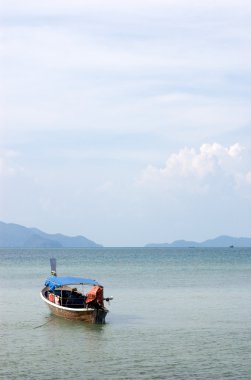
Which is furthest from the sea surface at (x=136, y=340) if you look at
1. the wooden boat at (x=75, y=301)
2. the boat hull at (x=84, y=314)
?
the wooden boat at (x=75, y=301)

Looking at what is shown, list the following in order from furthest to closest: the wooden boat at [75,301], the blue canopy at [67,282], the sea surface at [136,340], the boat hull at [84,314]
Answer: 1. the blue canopy at [67,282]
2. the wooden boat at [75,301]
3. the boat hull at [84,314]
4. the sea surface at [136,340]

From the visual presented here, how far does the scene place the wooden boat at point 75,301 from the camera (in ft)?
140

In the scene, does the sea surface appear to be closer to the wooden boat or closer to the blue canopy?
the wooden boat

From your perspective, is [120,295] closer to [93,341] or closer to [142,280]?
[142,280]

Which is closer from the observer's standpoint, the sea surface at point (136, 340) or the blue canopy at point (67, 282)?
the sea surface at point (136, 340)

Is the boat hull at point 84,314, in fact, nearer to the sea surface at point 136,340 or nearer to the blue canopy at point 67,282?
the sea surface at point 136,340

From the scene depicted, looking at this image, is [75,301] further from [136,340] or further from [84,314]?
[136,340]

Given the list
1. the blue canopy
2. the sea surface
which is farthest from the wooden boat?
the sea surface

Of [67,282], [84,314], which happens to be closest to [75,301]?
[67,282]

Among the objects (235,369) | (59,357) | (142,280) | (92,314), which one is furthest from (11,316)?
(142,280)

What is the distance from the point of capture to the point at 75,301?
4700 centimetres

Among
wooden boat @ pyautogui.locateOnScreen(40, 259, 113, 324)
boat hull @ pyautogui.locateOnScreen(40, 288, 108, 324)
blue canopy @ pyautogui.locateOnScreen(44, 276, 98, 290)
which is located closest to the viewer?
boat hull @ pyautogui.locateOnScreen(40, 288, 108, 324)

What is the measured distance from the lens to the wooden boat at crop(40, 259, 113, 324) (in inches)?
1682

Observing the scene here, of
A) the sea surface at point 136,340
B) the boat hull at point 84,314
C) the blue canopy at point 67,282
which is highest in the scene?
the blue canopy at point 67,282
